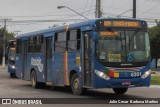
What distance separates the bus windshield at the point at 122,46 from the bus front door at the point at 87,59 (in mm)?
623

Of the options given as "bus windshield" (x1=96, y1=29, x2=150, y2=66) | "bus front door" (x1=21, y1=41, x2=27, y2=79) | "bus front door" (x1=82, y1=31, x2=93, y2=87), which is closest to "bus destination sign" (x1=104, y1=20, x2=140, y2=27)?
"bus windshield" (x1=96, y1=29, x2=150, y2=66)

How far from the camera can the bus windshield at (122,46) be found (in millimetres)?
17016

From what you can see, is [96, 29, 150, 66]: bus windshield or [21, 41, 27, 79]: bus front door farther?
[21, 41, 27, 79]: bus front door

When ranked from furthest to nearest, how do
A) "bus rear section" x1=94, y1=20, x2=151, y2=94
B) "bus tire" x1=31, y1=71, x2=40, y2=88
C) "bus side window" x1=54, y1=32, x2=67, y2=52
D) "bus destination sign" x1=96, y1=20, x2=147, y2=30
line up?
1. "bus tire" x1=31, y1=71, x2=40, y2=88
2. "bus side window" x1=54, y1=32, x2=67, y2=52
3. "bus destination sign" x1=96, y1=20, x2=147, y2=30
4. "bus rear section" x1=94, y1=20, x2=151, y2=94

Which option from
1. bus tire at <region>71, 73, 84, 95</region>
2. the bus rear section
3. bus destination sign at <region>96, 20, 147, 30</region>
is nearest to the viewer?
the bus rear section

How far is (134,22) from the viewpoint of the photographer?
58.3 ft

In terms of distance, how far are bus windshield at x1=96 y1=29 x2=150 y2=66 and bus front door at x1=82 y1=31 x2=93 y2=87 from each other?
2.04ft

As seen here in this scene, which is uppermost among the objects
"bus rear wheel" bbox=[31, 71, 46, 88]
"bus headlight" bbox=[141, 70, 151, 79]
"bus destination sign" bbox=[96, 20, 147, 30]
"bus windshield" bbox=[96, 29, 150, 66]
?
"bus destination sign" bbox=[96, 20, 147, 30]

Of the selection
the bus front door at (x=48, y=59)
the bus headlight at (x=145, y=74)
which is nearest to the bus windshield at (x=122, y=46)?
the bus headlight at (x=145, y=74)

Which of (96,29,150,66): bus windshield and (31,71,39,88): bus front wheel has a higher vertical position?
(96,29,150,66): bus windshield

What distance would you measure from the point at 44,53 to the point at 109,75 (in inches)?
262

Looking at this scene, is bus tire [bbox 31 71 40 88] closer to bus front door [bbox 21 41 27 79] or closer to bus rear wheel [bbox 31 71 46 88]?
bus rear wheel [bbox 31 71 46 88]

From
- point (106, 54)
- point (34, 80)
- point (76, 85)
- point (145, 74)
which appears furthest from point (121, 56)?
point (34, 80)

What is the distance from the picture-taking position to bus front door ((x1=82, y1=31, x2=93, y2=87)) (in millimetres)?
17500
